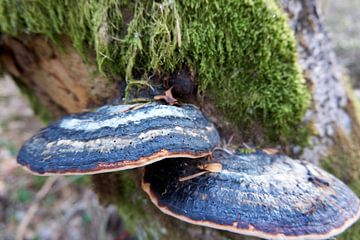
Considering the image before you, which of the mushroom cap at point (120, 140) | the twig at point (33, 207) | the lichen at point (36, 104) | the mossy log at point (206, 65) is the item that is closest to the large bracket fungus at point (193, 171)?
the mushroom cap at point (120, 140)

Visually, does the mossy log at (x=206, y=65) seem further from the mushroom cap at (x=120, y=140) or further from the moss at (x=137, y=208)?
the mushroom cap at (x=120, y=140)

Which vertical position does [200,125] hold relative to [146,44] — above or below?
below

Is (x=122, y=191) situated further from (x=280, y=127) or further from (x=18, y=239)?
(x=18, y=239)

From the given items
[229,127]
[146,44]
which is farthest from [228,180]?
[146,44]

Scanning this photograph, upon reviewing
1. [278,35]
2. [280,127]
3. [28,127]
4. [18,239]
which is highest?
[278,35]

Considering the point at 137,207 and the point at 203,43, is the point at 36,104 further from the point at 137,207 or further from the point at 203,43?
the point at 203,43

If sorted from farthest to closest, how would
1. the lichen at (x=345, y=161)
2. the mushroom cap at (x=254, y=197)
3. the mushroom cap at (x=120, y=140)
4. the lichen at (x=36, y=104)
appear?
the lichen at (x=36, y=104) < the lichen at (x=345, y=161) < the mushroom cap at (x=254, y=197) < the mushroom cap at (x=120, y=140)

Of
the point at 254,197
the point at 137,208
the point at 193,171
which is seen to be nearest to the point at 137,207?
the point at 137,208
